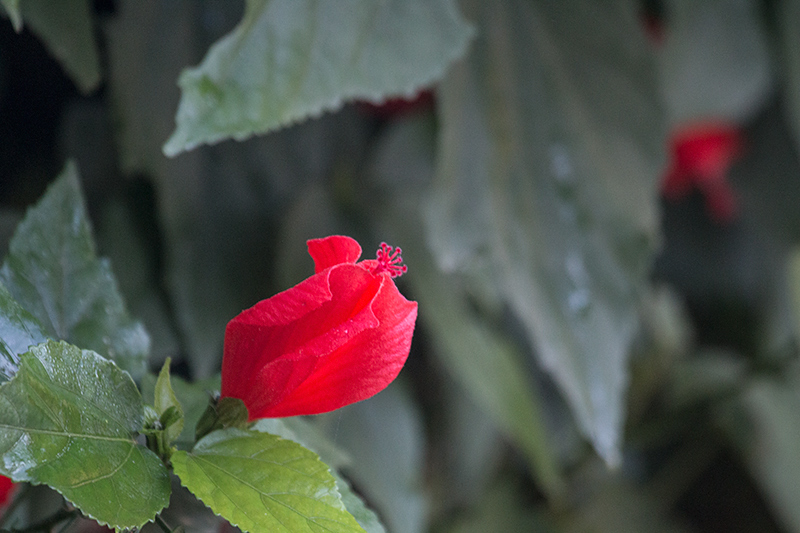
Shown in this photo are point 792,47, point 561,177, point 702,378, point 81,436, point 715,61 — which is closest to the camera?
point 81,436

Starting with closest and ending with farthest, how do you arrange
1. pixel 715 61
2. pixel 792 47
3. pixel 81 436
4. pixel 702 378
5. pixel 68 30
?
pixel 81 436 → pixel 68 30 → pixel 792 47 → pixel 715 61 → pixel 702 378

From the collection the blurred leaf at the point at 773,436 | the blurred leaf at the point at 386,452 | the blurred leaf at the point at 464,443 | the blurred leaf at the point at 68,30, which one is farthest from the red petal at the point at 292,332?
the blurred leaf at the point at 773,436

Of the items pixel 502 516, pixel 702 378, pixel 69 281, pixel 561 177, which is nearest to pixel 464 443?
pixel 502 516

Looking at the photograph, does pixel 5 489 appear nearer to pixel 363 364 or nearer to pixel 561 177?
pixel 363 364

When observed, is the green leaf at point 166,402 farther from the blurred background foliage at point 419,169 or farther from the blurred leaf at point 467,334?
the blurred leaf at point 467,334

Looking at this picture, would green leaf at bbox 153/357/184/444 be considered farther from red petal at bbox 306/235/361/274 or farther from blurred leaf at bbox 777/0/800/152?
blurred leaf at bbox 777/0/800/152

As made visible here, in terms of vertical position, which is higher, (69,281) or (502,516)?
(69,281)
